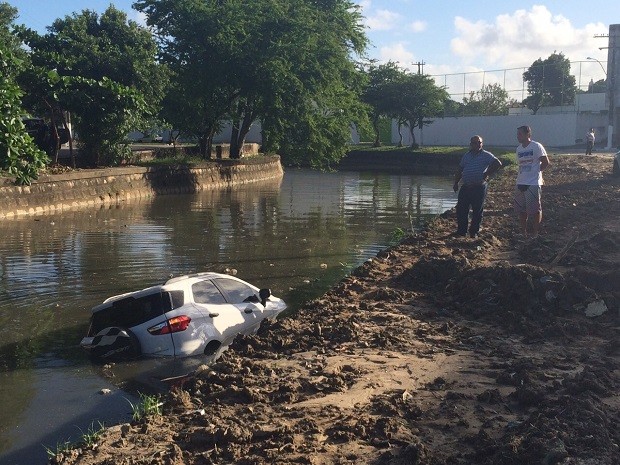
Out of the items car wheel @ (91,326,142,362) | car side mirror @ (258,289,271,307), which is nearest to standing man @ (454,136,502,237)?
car side mirror @ (258,289,271,307)

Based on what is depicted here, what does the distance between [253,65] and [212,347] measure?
27.4m

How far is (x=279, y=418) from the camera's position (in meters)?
6.84

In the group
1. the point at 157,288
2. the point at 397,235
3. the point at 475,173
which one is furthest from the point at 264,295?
the point at 397,235

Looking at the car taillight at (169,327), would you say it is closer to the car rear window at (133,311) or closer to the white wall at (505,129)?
the car rear window at (133,311)

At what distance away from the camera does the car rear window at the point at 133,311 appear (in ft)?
32.6

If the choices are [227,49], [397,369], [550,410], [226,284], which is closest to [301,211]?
[227,49]

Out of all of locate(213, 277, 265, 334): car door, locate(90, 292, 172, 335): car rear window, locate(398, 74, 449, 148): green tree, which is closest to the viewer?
locate(90, 292, 172, 335): car rear window

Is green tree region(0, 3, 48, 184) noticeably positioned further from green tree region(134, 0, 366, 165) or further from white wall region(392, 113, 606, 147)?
white wall region(392, 113, 606, 147)

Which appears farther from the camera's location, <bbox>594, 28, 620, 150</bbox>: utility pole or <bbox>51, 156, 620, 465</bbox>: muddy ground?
<bbox>594, 28, 620, 150</bbox>: utility pole

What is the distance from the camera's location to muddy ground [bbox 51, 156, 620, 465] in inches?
235

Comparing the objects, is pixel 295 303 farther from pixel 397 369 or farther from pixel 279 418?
pixel 279 418

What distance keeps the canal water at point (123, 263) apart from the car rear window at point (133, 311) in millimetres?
507

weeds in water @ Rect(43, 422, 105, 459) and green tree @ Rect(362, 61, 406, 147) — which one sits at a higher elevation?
green tree @ Rect(362, 61, 406, 147)

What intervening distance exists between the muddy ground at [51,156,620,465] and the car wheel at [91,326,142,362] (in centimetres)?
128
